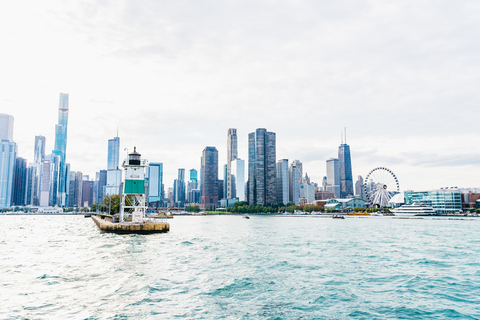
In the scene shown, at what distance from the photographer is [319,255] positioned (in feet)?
147

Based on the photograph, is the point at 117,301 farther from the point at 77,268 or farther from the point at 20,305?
the point at 77,268

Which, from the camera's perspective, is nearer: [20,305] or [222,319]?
[222,319]

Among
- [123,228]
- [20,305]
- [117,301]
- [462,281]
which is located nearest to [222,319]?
[117,301]

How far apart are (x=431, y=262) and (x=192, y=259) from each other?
2800 centimetres

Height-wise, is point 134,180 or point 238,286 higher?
point 134,180

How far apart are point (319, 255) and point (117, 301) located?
28780 mm

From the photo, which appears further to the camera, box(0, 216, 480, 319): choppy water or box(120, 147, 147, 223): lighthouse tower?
box(120, 147, 147, 223): lighthouse tower

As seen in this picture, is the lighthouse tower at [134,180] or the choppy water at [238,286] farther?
the lighthouse tower at [134,180]

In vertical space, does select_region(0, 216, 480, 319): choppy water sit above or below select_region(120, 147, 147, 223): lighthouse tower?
below

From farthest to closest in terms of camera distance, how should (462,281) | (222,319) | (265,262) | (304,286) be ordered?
(265,262) < (462,281) < (304,286) < (222,319)

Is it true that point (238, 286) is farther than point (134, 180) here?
No

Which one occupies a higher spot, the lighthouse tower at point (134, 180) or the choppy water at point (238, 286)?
the lighthouse tower at point (134, 180)

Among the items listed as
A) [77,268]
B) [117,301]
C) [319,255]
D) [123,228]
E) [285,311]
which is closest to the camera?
[285,311]

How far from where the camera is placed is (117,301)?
23.0 m
